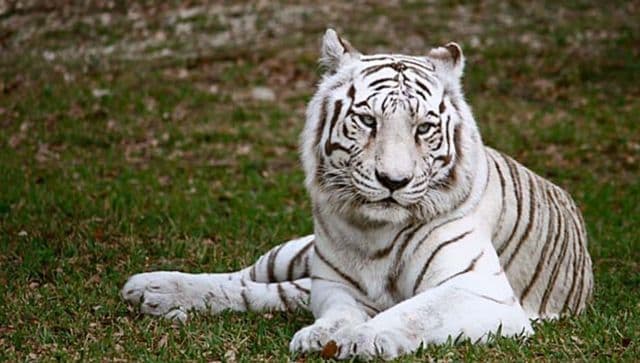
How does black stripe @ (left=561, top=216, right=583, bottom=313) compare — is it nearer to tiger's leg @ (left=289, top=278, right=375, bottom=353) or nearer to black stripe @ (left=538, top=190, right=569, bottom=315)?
black stripe @ (left=538, top=190, right=569, bottom=315)

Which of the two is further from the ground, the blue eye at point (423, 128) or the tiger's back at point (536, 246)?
the blue eye at point (423, 128)

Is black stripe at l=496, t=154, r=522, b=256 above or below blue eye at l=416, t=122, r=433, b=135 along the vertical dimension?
below

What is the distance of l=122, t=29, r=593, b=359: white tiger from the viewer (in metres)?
4.59

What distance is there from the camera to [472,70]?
42.9 feet

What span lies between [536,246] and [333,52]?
1248mm

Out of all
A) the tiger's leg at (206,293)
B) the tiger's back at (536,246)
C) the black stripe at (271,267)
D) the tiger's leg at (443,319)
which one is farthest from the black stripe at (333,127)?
the black stripe at (271,267)

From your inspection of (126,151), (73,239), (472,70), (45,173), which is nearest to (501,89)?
(472,70)

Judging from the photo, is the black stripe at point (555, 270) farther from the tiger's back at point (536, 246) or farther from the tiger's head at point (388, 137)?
the tiger's head at point (388, 137)

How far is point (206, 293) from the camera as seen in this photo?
5574 millimetres

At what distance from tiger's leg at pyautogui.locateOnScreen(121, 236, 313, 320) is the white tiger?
0.01 m

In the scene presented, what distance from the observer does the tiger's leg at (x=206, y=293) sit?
17.9ft

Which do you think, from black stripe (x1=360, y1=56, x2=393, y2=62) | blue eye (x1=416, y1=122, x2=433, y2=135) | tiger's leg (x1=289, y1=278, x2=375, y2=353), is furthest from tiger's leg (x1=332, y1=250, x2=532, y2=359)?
black stripe (x1=360, y1=56, x2=393, y2=62)

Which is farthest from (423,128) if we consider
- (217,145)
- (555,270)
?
(217,145)

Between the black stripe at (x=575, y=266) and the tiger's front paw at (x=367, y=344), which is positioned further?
the black stripe at (x=575, y=266)
